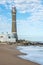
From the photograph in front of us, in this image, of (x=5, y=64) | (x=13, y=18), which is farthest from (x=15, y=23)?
(x=5, y=64)

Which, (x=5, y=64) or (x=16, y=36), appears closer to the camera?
(x=5, y=64)

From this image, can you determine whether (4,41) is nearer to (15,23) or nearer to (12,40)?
(12,40)

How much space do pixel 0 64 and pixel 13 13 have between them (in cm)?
8856

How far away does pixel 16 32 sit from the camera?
92.6 m

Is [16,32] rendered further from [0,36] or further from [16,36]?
[0,36]

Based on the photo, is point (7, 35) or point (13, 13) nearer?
point (7, 35)

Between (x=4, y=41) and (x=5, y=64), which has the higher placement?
(x=5, y=64)

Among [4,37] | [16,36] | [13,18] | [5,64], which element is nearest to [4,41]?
[4,37]

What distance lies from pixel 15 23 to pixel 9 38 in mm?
10236

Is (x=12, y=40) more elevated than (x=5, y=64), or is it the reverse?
(x=5, y=64)

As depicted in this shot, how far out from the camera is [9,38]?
292ft

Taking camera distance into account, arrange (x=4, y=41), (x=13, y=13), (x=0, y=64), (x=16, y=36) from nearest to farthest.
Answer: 1. (x=0, y=64)
2. (x=4, y=41)
3. (x=16, y=36)
4. (x=13, y=13)

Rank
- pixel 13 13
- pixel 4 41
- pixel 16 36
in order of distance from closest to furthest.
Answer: pixel 4 41 < pixel 16 36 < pixel 13 13

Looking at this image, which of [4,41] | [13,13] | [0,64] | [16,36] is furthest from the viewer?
[13,13]
